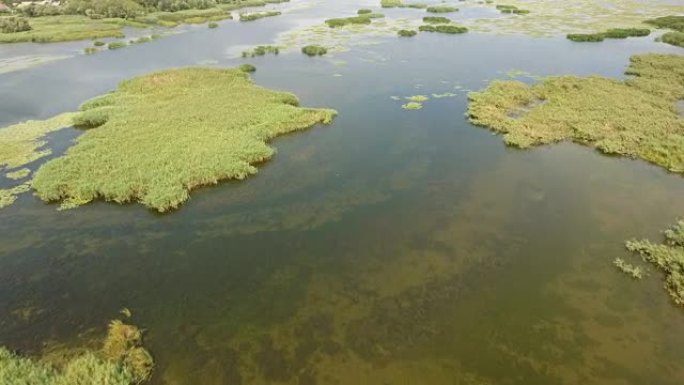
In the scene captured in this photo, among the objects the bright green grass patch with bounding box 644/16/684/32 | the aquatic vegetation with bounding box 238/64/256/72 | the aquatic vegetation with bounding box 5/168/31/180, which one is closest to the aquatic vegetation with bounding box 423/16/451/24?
the bright green grass patch with bounding box 644/16/684/32

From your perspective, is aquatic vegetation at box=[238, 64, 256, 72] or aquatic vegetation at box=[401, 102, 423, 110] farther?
aquatic vegetation at box=[238, 64, 256, 72]

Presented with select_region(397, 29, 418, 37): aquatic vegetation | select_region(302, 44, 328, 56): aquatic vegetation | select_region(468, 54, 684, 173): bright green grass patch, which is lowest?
Answer: select_region(468, 54, 684, 173): bright green grass patch

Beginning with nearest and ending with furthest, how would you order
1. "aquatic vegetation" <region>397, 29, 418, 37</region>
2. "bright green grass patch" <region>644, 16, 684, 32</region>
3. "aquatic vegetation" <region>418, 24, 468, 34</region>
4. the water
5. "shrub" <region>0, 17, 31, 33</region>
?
the water → "bright green grass patch" <region>644, 16, 684, 32</region> → "aquatic vegetation" <region>397, 29, 418, 37</region> → "aquatic vegetation" <region>418, 24, 468, 34</region> → "shrub" <region>0, 17, 31, 33</region>

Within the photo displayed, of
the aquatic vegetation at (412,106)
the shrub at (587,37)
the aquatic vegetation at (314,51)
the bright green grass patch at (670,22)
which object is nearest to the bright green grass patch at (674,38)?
the bright green grass patch at (670,22)

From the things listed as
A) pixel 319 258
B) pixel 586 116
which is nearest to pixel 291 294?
pixel 319 258

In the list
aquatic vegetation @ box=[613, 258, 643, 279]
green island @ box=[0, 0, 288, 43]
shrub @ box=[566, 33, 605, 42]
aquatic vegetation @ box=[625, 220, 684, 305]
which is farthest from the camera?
green island @ box=[0, 0, 288, 43]

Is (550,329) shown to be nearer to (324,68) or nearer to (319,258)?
(319,258)

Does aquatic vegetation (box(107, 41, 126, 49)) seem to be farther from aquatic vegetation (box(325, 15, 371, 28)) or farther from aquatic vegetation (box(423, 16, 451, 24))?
aquatic vegetation (box(423, 16, 451, 24))
